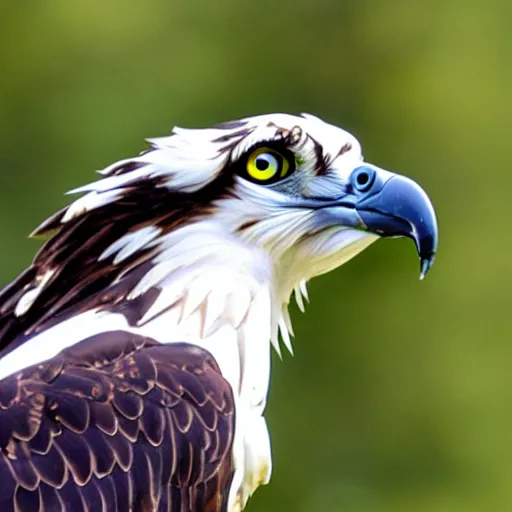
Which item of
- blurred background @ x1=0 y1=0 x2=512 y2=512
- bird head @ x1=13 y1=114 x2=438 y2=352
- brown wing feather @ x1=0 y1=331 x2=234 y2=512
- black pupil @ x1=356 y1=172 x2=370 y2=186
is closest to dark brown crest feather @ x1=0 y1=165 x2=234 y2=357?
bird head @ x1=13 y1=114 x2=438 y2=352

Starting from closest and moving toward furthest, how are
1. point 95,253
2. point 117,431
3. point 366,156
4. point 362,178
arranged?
1. point 117,431
2. point 95,253
3. point 362,178
4. point 366,156

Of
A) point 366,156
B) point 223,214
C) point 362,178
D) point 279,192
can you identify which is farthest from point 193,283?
point 366,156

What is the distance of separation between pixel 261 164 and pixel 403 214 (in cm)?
44

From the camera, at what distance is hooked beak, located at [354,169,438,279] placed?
17.0ft

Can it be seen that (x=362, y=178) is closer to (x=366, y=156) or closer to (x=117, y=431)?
(x=117, y=431)

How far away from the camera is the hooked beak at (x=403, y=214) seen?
5.18 meters

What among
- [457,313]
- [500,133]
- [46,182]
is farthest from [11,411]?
[500,133]

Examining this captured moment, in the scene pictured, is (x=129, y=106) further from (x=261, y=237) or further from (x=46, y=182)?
(x=261, y=237)

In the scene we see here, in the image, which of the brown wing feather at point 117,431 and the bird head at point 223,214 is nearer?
the brown wing feather at point 117,431

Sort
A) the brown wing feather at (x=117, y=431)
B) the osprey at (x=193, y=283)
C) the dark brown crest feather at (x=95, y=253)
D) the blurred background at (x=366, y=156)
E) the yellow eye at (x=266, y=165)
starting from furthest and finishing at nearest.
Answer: the blurred background at (x=366, y=156) → the yellow eye at (x=266, y=165) → the dark brown crest feather at (x=95, y=253) → the osprey at (x=193, y=283) → the brown wing feather at (x=117, y=431)

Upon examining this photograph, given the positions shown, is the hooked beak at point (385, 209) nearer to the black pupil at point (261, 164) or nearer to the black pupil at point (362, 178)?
the black pupil at point (362, 178)

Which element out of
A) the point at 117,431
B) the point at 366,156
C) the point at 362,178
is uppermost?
the point at 362,178

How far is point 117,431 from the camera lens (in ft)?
15.5

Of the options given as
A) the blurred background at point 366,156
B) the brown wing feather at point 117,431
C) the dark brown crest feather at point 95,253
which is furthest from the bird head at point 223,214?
the blurred background at point 366,156
